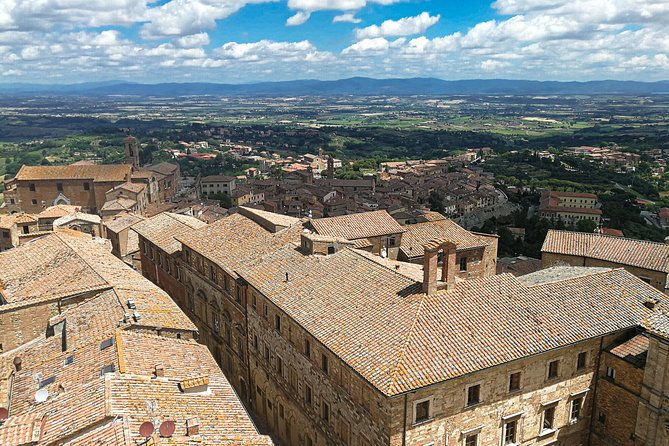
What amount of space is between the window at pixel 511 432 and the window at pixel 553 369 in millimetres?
2695

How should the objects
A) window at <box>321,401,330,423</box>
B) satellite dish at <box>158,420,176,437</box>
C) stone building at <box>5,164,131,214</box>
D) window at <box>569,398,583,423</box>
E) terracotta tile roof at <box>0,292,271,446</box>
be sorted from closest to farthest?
satellite dish at <box>158,420,176,437</box> → terracotta tile roof at <box>0,292,271,446</box> → window at <box>321,401,330,423</box> → window at <box>569,398,583,423</box> → stone building at <box>5,164,131,214</box>

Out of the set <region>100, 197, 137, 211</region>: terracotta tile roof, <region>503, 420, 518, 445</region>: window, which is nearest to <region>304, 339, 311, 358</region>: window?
<region>503, 420, 518, 445</region>: window

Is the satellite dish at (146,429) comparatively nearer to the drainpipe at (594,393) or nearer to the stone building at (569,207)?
the drainpipe at (594,393)

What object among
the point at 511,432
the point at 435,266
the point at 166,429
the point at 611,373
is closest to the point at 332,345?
the point at 435,266

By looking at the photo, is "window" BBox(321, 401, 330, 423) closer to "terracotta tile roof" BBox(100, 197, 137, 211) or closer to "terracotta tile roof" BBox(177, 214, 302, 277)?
"terracotta tile roof" BBox(177, 214, 302, 277)

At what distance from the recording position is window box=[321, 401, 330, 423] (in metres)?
25.8

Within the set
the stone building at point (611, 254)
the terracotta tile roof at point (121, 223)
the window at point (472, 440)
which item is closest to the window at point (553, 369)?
the window at point (472, 440)

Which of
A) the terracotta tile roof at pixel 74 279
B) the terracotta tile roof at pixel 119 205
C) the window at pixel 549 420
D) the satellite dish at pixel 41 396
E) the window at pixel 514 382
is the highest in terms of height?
the satellite dish at pixel 41 396

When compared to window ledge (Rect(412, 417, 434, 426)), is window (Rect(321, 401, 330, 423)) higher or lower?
lower

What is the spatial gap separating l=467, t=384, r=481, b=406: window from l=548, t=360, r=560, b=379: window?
4.05 metres

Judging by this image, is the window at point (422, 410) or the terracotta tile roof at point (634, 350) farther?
the terracotta tile roof at point (634, 350)

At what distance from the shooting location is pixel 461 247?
1558 inches

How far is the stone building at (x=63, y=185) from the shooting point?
93938 mm

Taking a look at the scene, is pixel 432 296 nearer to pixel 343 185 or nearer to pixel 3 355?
pixel 3 355
